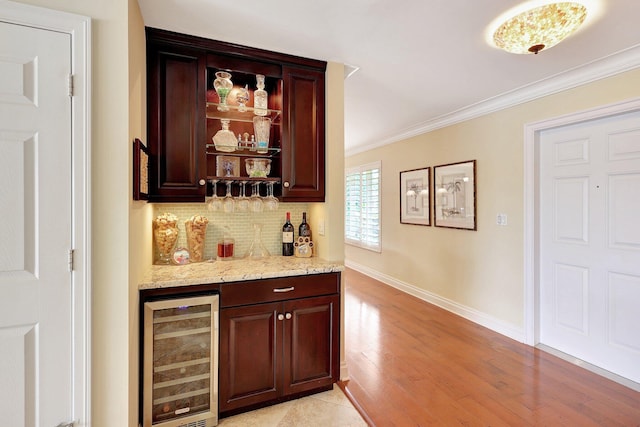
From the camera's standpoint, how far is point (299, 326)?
206 cm

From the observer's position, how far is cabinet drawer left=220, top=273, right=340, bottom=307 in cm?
188

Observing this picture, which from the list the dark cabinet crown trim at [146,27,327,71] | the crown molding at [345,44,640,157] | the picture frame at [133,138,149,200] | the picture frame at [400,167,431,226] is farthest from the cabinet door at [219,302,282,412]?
the crown molding at [345,44,640,157]

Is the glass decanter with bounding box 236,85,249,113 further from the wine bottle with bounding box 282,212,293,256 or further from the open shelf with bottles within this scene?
the wine bottle with bounding box 282,212,293,256

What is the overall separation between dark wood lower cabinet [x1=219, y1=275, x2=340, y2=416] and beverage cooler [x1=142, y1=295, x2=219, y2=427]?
0.26 ft

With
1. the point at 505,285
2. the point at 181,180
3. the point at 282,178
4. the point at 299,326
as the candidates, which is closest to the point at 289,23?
the point at 282,178

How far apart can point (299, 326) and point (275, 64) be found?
1966 millimetres

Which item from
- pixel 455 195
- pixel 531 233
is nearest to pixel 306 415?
pixel 531 233

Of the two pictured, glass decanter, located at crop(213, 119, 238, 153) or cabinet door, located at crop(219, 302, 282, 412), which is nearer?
cabinet door, located at crop(219, 302, 282, 412)
